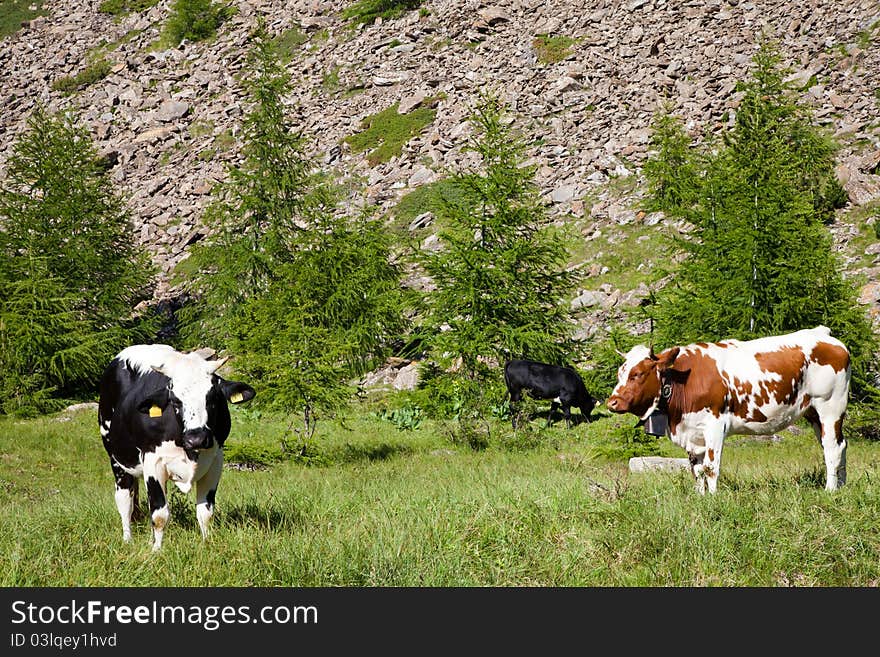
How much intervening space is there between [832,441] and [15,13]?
83947 millimetres

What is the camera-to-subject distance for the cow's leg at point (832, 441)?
830 cm

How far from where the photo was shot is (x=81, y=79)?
59.8 metres

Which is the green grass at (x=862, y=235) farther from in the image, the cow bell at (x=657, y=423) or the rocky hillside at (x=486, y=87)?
the cow bell at (x=657, y=423)

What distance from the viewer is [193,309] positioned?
29.4 m

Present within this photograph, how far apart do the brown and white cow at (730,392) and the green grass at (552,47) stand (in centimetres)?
4314

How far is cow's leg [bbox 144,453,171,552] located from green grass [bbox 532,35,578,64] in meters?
46.2

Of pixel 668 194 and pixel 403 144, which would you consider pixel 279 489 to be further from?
pixel 403 144

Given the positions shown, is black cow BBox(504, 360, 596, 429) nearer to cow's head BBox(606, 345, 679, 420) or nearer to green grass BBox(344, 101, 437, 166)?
cow's head BBox(606, 345, 679, 420)

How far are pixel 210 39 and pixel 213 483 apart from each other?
64.4 m

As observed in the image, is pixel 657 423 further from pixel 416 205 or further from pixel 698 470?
pixel 416 205

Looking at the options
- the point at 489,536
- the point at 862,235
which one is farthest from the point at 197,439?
the point at 862,235

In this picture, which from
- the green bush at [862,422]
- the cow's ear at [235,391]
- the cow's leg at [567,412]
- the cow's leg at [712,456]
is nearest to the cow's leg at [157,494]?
the cow's ear at [235,391]

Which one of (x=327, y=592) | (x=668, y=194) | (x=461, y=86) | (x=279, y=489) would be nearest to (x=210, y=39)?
(x=461, y=86)

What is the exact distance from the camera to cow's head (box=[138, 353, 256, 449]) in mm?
6250
